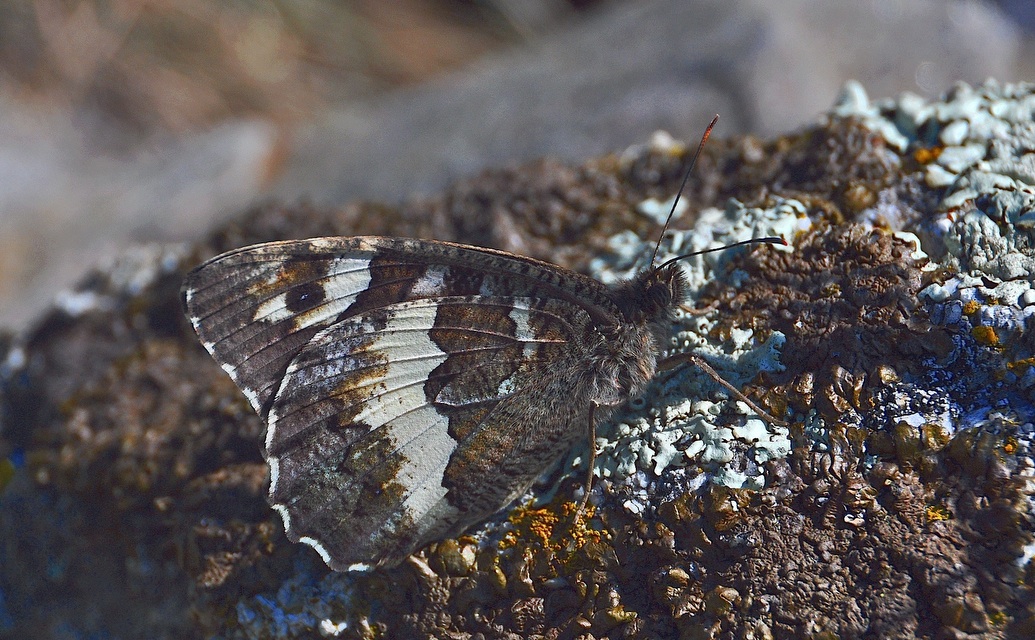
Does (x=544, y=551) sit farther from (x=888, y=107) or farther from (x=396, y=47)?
(x=396, y=47)

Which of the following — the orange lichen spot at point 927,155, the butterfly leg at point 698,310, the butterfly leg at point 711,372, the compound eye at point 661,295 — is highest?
the orange lichen spot at point 927,155

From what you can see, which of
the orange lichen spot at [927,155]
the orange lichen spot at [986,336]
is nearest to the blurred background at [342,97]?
the orange lichen spot at [927,155]

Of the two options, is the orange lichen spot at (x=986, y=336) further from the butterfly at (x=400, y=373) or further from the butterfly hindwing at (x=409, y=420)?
the butterfly hindwing at (x=409, y=420)

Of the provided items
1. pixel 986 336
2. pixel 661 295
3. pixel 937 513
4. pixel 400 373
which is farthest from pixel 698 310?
pixel 400 373

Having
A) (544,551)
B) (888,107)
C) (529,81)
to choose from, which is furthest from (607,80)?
(544,551)

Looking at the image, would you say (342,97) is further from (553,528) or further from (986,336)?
(986,336)

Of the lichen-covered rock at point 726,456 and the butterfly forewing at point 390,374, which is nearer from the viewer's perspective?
the lichen-covered rock at point 726,456
